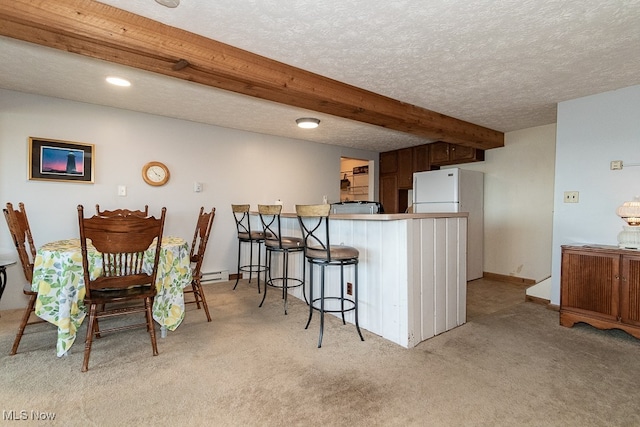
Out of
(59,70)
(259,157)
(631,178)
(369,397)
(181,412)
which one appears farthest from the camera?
(259,157)

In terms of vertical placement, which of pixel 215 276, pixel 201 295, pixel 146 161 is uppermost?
pixel 146 161

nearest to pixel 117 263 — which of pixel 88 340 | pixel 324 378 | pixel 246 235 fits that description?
pixel 88 340

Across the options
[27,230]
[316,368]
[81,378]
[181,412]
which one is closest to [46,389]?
[81,378]

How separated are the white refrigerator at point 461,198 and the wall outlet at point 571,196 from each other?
4.17ft

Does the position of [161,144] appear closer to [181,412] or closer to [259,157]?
[259,157]

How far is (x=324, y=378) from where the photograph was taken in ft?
6.05

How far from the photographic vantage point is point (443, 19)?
1817mm

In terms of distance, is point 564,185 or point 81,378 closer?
point 81,378

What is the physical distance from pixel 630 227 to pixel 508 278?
6.86ft

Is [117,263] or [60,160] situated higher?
[60,160]

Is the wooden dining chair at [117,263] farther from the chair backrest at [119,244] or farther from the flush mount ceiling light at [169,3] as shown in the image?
the flush mount ceiling light at [169,3]

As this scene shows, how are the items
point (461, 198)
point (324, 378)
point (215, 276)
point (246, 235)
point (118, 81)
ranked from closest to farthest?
point (324, 378), point (118, 81), point (246, 235), point (215, 276), point (461, 198)

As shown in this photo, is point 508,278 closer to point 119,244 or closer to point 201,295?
point 201,295

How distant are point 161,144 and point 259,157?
4.33 ft
